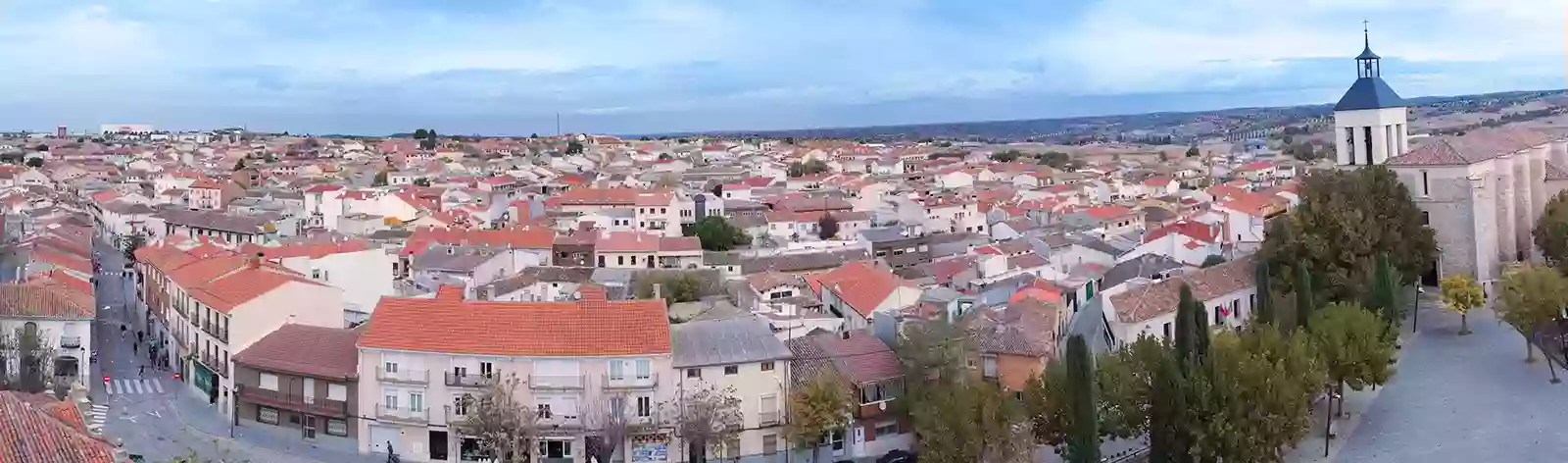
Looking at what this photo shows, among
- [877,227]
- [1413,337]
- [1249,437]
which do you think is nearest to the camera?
[1249,437]

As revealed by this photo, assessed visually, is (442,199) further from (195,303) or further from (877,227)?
(195,303)

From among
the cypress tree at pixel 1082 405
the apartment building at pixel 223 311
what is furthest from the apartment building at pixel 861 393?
the apartment building at pixel 223 311

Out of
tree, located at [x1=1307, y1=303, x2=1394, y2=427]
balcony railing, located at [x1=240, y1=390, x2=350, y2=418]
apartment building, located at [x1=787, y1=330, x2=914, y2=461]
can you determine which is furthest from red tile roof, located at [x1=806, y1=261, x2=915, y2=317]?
balcony railing, located at [x1=240, y1=390, x2=350, y2=418]

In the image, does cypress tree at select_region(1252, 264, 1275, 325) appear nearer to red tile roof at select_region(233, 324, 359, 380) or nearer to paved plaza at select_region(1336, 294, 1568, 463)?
paved plaza at select_region(1336, 294, 1568, 463)

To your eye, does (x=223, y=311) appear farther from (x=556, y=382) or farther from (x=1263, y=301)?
(x=1263, y=301)

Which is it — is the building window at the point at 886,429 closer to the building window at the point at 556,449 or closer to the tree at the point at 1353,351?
the building window at the point at 556,449

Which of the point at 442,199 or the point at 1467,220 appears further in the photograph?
the point at 442,199

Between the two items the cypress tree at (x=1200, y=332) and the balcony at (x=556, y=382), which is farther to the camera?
the balcony at (x=556, y=382)

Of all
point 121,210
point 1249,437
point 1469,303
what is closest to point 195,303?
point 1249,437
